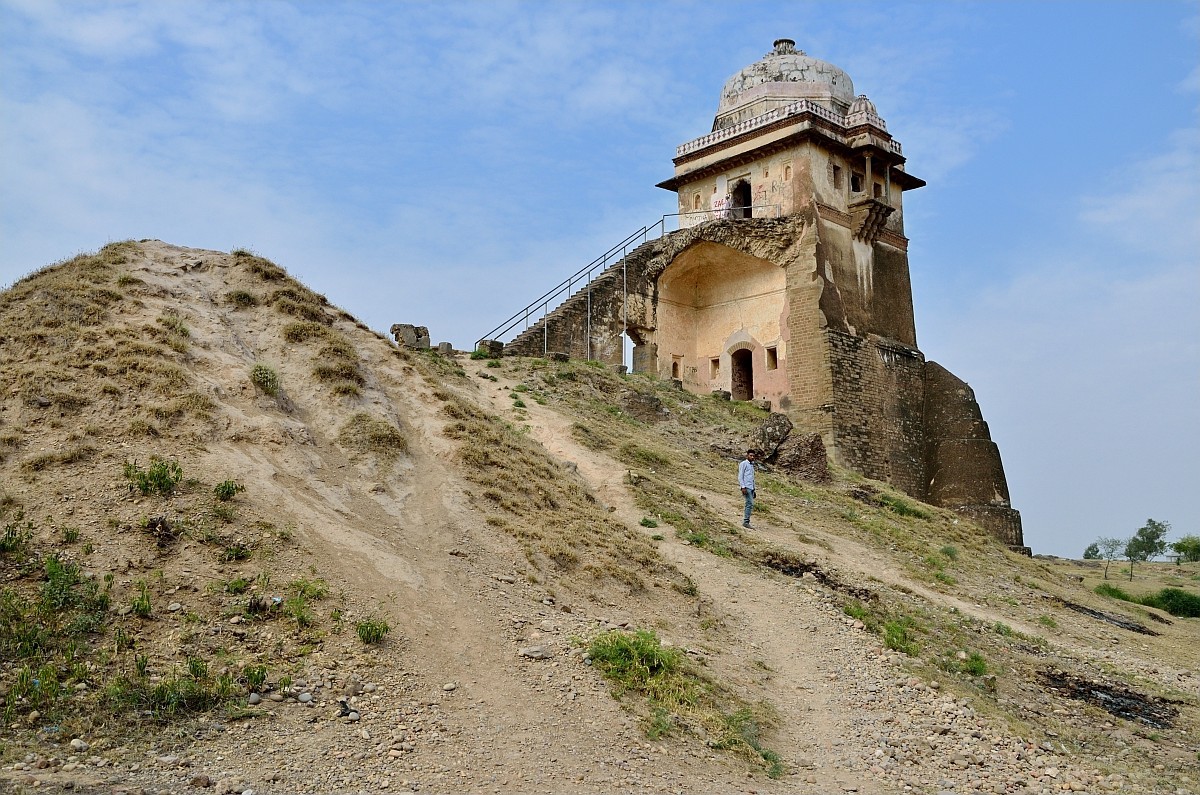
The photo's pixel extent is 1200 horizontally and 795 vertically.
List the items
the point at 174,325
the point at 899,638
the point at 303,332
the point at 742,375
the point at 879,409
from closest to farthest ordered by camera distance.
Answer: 1. the point at 899,638
2. the point at 174,325
3. the point at 303,332
4. the point at 879,409
5. the point at 742,375

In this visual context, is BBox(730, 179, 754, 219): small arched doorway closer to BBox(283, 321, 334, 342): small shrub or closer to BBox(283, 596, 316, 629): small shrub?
BBox(283, 321, 334, 342): small shrub

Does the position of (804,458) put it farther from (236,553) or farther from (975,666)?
(236,553)

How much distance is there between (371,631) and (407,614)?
612mm

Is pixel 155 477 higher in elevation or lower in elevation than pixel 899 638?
higher

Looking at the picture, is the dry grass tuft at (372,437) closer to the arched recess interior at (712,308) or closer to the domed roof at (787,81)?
the arched recess interior at (712,308)

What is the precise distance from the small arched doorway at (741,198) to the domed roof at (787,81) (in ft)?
10.2

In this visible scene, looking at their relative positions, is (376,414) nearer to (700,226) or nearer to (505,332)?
(505,332)

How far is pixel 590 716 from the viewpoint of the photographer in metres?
8.40

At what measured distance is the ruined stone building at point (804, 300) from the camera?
2756 centimetres

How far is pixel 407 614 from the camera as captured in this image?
9.22 metres

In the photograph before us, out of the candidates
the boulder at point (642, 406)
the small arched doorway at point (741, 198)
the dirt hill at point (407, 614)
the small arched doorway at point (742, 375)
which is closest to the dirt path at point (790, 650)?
the dirt hill at point (407, 614)

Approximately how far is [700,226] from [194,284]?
1703 centimetres

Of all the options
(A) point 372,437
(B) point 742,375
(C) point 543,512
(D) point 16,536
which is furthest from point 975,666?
(B) point 742,375

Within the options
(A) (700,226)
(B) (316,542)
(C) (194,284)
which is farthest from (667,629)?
(A) (700,226)
